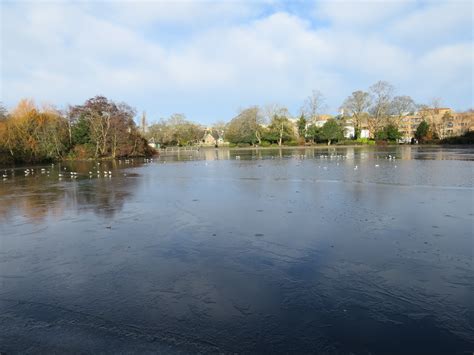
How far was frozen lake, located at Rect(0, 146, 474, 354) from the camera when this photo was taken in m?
3.67

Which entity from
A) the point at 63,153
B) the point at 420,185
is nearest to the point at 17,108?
the point at 63,153

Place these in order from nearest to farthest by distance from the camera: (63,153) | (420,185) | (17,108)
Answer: (420,185) → (17,108) → (63,153)

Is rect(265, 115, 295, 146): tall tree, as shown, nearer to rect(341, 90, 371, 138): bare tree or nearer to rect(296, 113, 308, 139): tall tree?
rect(296, 113, 308, 139): tall tree

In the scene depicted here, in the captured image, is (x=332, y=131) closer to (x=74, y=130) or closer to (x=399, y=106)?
(x=399, y=106)

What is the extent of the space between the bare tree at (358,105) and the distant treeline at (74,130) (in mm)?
45537

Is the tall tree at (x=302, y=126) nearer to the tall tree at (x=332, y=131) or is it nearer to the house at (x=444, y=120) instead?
the tall tree at (x=332, y=131)

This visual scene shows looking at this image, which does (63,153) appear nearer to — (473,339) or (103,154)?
(103,154)

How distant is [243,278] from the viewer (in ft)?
16.9

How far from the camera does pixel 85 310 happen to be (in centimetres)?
429

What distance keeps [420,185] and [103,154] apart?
1515 inches

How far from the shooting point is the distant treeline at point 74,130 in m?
36.3

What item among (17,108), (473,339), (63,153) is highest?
(17,108)

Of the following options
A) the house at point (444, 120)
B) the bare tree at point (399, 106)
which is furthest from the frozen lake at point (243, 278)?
the house at point (444, 120)

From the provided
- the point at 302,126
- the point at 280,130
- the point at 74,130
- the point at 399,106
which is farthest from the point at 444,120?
the point at 74,130
